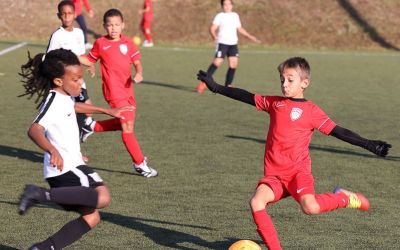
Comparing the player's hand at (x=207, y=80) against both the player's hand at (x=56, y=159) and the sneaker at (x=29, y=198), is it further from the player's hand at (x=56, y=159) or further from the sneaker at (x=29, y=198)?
the sneaker at (x=29, y=198)

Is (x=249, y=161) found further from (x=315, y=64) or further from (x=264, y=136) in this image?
(x=315, y=64)

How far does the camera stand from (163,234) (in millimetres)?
7188

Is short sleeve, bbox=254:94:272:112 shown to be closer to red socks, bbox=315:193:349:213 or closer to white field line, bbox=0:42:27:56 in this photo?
red socks, bbox=315:193:349:213

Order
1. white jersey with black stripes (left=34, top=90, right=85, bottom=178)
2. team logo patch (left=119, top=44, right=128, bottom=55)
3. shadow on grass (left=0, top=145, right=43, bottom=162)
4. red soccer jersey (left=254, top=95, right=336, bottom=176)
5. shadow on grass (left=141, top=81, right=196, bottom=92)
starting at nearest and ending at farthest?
white jersey with black stripes (left=34, top=90, right=85, bottom=178) → red soccer jersey (left=254, top=95, right=336, bottom=176) → team logo patch (left=119, top=44, right=128, bottom=55) → shadow on grass (left=0, top=145, right=43, bottom=162) → shadow on grass (left=141, top=81, right=196, bottom=92)

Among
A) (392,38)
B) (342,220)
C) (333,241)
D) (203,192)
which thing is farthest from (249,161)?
(392,38)

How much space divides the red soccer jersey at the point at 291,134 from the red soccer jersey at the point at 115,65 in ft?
12.5

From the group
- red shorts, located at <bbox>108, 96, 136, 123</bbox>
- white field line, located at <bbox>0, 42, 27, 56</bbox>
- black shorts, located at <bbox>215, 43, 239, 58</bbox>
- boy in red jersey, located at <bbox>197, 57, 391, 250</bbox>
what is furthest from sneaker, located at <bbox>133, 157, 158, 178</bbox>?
white field line, located at <bbox>0, 42, 27, 56</bbox>

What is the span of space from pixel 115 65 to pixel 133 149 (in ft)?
3.32

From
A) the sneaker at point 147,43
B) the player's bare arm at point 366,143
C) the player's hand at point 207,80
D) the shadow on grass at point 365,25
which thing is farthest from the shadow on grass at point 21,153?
the shadow on grass at point 365,25

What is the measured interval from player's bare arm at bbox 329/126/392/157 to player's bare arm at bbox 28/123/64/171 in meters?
2.07

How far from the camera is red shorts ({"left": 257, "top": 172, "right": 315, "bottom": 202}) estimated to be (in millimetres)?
6359

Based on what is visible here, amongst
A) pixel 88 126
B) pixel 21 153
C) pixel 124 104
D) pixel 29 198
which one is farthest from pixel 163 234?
pixel 21 153

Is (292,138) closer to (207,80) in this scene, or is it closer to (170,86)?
(207,80)

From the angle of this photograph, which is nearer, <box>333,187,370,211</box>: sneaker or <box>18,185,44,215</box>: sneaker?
<box>18,185,44,215</box>: sneaker
